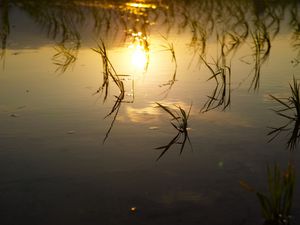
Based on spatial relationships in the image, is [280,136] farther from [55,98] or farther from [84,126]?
[55,98]

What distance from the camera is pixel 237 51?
4.88 meters

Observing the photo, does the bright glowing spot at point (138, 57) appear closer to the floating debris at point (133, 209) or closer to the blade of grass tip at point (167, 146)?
the blade of grass tip at point (167, 146)

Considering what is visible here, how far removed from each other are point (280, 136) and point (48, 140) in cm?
126

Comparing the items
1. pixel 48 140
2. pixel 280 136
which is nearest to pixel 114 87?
pixel 48 140

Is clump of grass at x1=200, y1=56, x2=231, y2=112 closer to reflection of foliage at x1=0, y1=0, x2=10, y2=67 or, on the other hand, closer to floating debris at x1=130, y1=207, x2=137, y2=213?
floating debris at x1=130, y1=207, x2=137, y2=213

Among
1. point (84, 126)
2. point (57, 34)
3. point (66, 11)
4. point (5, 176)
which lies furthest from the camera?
point (66, 11)

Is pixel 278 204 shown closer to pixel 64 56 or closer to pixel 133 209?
pixel 133 209

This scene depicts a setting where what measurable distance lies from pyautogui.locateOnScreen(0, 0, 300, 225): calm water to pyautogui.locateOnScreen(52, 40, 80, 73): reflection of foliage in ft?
0.04

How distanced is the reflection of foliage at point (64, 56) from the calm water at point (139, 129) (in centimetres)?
1

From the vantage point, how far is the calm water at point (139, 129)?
6.23 feet

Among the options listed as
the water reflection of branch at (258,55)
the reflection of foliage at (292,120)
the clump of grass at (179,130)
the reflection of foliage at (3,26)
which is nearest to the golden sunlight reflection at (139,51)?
the water reflection of branch at (258,55)

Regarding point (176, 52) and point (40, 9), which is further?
point (40, 9)

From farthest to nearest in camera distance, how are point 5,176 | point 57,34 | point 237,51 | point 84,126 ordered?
point 57,34
point 237,51
point 84,126
point 5,176

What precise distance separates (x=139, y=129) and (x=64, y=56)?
7.47ft
